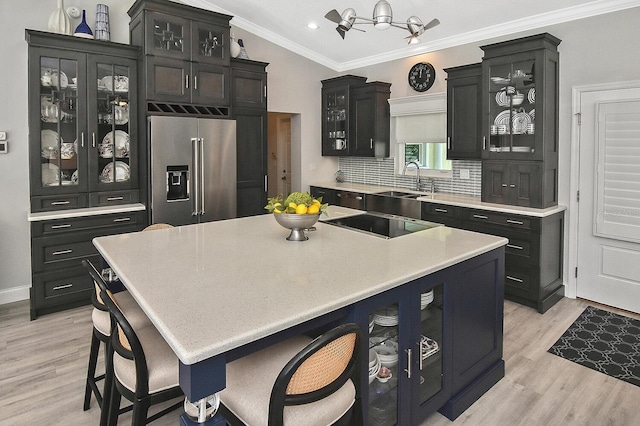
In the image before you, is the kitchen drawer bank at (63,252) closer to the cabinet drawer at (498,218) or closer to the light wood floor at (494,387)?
the light wood floor at (494,387)

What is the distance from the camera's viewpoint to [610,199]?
4.05 metres

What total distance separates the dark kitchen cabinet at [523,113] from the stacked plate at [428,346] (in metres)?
2.58

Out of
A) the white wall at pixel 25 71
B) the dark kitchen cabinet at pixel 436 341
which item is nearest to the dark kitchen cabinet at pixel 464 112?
the white wall at pixel 25 71

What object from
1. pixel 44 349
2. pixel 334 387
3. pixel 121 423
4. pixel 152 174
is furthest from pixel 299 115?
pixel 334 387

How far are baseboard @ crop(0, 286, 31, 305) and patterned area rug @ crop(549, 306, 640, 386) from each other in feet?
16.0

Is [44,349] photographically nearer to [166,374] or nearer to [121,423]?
[121,423]

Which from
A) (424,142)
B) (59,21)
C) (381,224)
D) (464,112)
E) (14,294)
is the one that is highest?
(59,21)

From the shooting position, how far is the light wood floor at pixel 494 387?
243cm

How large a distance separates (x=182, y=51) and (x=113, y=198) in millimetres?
1684

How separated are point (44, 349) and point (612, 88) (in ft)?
17.4

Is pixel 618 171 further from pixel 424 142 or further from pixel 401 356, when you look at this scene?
pixel 401 356

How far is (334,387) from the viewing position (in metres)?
1.47

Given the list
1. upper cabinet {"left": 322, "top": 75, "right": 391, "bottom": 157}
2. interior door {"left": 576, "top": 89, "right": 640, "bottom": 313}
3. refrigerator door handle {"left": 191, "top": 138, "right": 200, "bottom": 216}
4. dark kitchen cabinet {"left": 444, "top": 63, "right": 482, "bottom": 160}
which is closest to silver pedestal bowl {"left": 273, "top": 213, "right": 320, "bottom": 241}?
refrigerator door handle {"left": 191, "top": 138, "right": 200, "bottom": 216}

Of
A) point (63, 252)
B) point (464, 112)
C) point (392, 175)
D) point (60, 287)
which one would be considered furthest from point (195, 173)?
point (464, 112)
